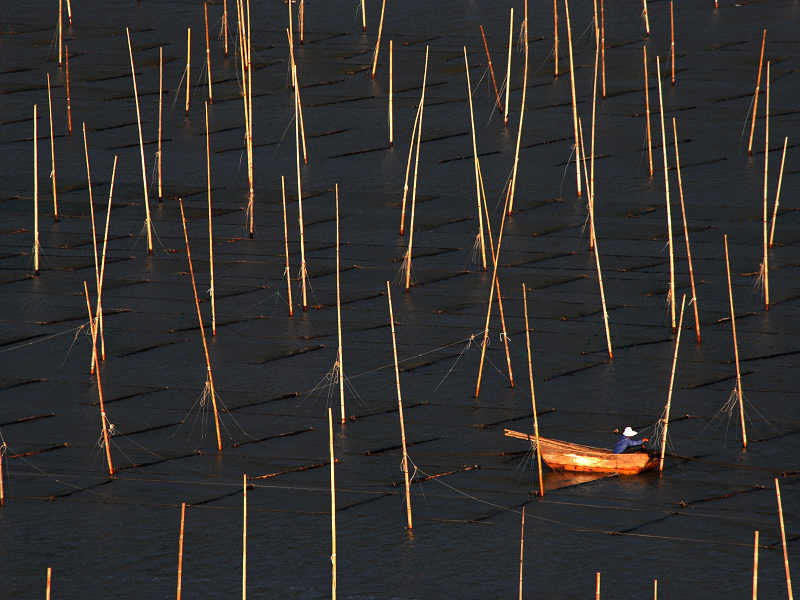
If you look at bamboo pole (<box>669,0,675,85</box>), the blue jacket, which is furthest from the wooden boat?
bamboo pole (<box>669,0,675,85</box>)

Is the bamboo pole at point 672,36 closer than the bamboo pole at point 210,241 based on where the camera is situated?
No

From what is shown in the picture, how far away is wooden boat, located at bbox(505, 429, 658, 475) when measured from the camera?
6504 mm

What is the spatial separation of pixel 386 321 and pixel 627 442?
182 centimetres

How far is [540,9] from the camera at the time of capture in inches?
476

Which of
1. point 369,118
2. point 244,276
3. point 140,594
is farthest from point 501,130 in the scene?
point 140,594

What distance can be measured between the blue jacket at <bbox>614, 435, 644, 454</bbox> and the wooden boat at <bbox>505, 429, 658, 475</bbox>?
4 cm

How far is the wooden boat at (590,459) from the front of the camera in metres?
6.50

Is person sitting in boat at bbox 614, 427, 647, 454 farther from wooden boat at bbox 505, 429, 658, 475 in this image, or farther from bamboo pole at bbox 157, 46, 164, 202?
bamboo pole at bbox 157, 46, 164, 202

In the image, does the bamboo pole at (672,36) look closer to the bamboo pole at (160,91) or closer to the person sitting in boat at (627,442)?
the bamboo pole at (160,91)

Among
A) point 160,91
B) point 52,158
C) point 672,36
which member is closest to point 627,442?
point 52,158

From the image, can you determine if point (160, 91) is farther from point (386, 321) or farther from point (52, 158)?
point (386, 321)

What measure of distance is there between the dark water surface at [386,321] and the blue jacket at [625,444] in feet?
0.44

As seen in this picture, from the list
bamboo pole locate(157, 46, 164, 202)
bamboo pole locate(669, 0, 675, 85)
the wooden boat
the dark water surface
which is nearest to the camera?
the dark water surface

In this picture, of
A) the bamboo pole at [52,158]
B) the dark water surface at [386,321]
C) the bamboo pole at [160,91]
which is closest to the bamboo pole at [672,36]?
the dark water surface at [386,321]
